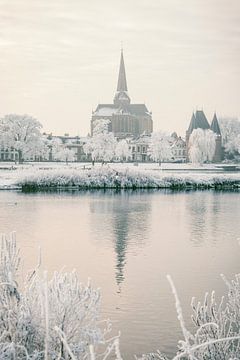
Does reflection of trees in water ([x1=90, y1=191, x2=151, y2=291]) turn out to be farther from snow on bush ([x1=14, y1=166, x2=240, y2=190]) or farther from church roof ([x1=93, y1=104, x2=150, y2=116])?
church roof ([x1=93, y1=104, x2=150, y2=116])

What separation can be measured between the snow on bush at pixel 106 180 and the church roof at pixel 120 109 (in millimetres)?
75198

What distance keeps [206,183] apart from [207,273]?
2604 cm

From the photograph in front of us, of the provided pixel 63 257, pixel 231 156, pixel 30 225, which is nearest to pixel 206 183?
pixel 30 225

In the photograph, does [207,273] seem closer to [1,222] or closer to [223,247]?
[223,247]

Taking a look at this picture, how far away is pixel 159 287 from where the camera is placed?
961 cm

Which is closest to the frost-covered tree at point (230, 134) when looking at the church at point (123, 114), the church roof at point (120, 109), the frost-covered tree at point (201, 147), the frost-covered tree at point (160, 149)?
the frost-covered tree at point (160, 149)

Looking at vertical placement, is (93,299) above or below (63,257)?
above

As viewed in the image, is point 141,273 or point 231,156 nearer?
point 141,273

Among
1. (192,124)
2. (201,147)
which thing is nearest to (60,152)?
(192,124)

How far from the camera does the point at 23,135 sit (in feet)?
196

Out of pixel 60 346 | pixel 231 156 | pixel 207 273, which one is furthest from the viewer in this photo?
pixel 231 156

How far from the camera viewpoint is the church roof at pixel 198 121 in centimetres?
7919

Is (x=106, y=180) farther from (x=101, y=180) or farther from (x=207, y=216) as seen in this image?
(x=207, y=216)

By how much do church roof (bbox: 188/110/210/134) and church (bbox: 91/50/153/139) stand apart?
27.7 metres
